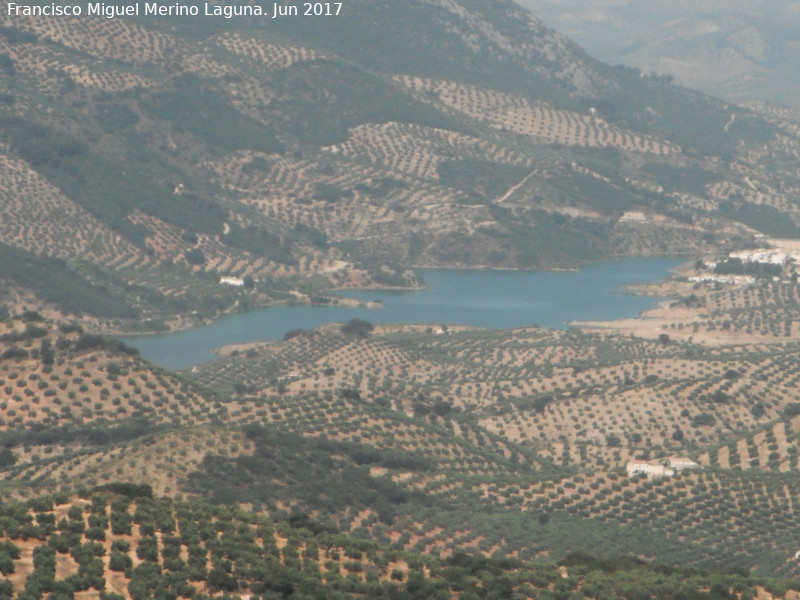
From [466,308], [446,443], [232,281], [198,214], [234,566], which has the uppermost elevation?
[198,214]

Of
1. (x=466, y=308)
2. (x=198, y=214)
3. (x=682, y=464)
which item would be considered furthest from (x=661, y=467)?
(x=198, y=214)

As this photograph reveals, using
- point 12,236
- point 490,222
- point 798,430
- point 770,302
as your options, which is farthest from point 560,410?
point 490,222

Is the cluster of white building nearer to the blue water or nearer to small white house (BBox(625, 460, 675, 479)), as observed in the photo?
small white house (BBox(625, 460, 675, 479))

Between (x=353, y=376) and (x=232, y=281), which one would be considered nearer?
(x=353, y=376)

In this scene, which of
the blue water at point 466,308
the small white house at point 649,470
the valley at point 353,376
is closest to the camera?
the valley at point 353,376

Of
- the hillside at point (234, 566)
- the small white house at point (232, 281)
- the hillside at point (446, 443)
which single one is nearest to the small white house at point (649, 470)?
the hillside at point (446, 443)

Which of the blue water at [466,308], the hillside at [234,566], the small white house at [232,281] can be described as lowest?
the blue water at [466,308]

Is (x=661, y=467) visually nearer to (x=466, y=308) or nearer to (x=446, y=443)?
(x=446, y=443)

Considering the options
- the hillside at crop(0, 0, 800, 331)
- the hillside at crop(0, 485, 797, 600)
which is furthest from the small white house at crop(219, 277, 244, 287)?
the hillside at crop(0, 485, 797, 600)

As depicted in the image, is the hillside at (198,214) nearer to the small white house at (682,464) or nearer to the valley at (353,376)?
the valley at (353,376)
